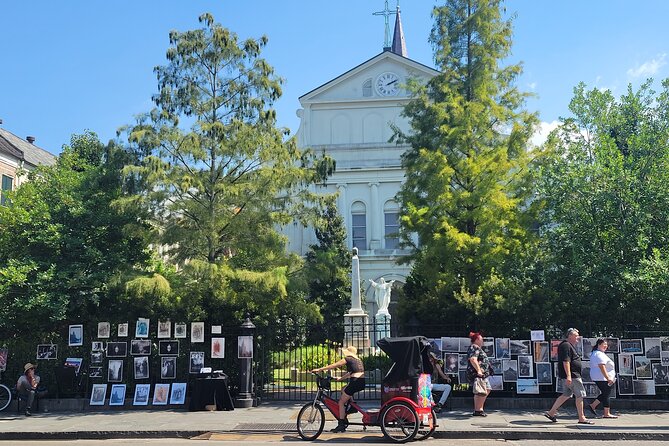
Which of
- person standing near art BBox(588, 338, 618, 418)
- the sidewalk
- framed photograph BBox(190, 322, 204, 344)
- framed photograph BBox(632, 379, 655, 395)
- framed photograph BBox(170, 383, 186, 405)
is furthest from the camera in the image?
framed photograph BBox(190, 322, 204, 344)

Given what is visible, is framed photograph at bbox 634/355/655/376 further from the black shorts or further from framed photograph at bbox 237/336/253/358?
framed photograph at bbox 237/336/253/358

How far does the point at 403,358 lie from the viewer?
35.3 feet

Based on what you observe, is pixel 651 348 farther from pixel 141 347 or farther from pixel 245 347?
pixel 141 347

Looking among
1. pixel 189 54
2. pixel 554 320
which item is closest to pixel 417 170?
pixel 554 320

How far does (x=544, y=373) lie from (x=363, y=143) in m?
31.3

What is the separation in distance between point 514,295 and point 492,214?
2.40 metres

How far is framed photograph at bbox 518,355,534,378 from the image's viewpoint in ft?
47.2

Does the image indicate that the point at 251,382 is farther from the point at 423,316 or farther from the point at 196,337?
the point at 423,316

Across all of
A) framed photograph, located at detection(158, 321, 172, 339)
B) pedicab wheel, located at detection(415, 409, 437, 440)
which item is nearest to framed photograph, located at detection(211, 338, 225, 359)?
framed photograph, located at detection(158, 321, 172, 339)

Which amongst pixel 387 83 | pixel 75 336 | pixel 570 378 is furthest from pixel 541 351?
pixel 387 83

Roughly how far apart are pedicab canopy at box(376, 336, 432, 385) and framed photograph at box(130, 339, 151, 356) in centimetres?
719

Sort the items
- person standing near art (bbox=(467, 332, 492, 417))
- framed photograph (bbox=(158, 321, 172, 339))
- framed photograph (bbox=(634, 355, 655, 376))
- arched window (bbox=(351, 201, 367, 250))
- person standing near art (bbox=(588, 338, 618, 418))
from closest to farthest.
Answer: person standing near art (bbox=(588, 338, 618, 418)) < person standing near art (bbox=(467, 332, 492, 417)) < framed photograph (bbox=(634, 355, 655, 376)) < framed photograph (bbox=(158, 321, 172, 339)) < arched window (bbox=(351, 201, 367, 250))

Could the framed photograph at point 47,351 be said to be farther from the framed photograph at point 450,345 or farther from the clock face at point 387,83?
the clock face at point 387,83

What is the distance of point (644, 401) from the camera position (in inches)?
553
